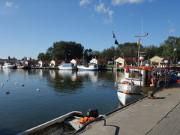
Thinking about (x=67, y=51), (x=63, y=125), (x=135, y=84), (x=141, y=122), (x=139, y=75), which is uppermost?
(x=67, y=51)

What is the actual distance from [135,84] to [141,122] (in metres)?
7.94

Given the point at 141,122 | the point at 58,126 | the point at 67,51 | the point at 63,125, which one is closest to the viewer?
the point at 141,122

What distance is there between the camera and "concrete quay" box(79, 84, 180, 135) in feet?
24.6

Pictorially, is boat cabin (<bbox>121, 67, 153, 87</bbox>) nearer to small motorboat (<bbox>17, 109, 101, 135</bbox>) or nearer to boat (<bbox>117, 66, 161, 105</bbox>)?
boat (<bbox>117, 66, 161, 105</bbox>)

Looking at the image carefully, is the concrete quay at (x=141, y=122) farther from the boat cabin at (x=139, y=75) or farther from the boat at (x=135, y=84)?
the boat cabin at (x=139, y=75)

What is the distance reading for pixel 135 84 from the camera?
53.7 ft

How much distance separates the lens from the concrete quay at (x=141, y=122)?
7508 millimetres

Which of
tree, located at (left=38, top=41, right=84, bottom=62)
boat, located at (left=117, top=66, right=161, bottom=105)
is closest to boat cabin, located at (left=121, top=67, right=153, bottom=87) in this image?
boat, located at (left=117, top=66, right=161, bottom=105)

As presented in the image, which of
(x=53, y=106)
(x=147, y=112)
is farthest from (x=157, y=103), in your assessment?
(x=53, y=106)

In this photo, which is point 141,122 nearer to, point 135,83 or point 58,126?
point 58,126

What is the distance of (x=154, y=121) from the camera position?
8.80 meters

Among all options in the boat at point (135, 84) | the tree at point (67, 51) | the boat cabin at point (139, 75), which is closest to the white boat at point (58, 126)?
the boat at point (135, 84)

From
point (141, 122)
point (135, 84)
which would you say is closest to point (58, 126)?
point (141, 122)

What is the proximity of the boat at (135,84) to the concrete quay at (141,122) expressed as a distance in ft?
10.6
